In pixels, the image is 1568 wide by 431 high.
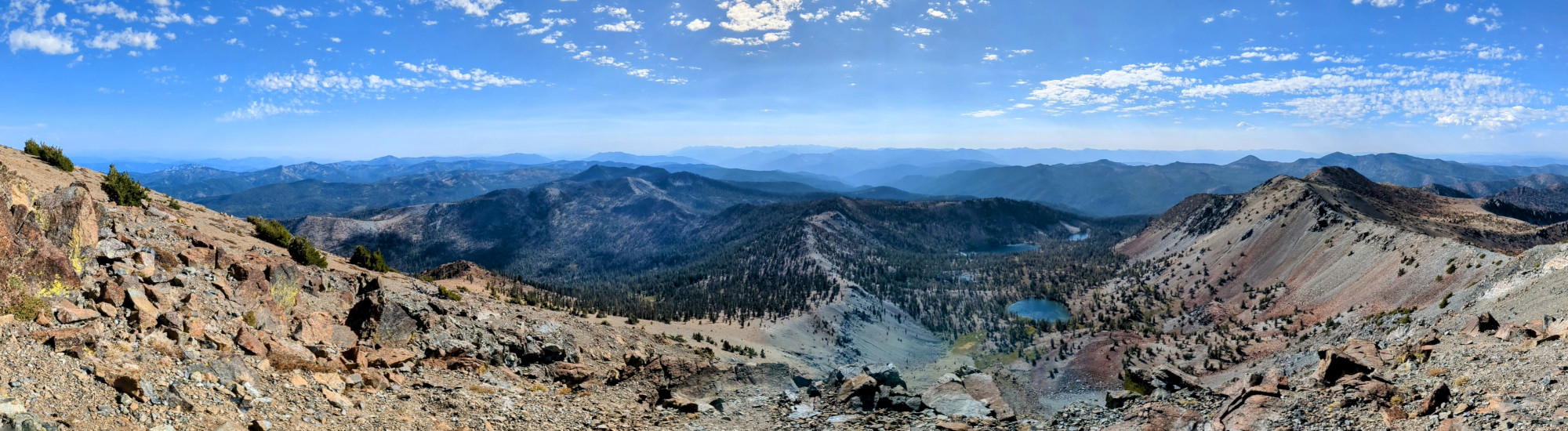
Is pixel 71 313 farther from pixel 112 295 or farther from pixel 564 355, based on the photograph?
pixel 564 355

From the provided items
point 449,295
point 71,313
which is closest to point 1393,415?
point 71,313

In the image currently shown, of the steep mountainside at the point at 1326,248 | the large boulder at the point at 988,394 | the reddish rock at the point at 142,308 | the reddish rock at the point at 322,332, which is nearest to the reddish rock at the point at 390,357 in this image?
the reddish rock at the point at 322,332

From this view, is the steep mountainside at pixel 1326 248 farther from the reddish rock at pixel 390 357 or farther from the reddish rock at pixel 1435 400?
the reddish rock at pixel 390 357

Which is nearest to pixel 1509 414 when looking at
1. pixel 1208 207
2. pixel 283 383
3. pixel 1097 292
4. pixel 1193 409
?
pixel 1193 409

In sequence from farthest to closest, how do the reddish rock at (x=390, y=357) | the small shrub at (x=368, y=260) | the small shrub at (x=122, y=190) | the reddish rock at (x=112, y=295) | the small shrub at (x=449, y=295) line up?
the small shrub at (x=368, y=260), the small shrub at (x=449, y=295), the small shrub at (x=122, y=190), the reddish rock at (x=390, y=357), the reddish rock at (x=112, y=295)

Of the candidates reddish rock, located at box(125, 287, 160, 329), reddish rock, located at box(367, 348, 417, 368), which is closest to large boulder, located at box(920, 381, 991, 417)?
reddish rock, located at box(367, 348, 417, 368)

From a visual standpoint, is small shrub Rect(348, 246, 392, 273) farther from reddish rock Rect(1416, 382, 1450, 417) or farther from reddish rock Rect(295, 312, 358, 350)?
reddish rock Rect(1416, 382, 1450, 417)
